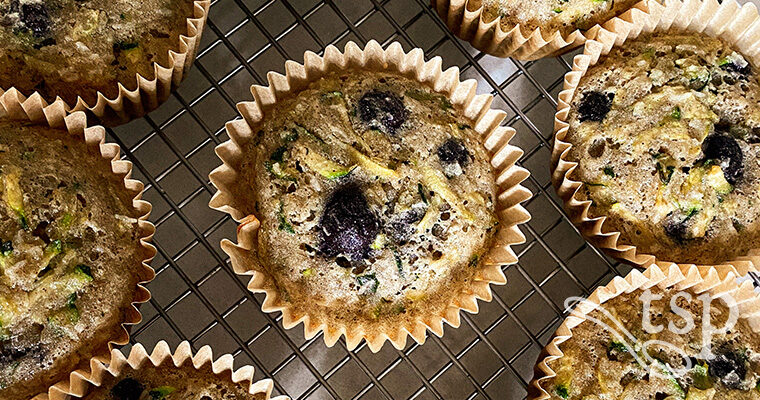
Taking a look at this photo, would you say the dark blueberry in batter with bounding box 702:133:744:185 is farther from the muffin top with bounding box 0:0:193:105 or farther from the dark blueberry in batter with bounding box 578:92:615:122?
the muffin top with bounding box 0:0:193:105

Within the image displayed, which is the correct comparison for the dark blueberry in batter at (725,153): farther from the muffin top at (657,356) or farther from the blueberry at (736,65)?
the muffin top at (657,356)

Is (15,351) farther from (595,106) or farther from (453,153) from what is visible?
(595,106)

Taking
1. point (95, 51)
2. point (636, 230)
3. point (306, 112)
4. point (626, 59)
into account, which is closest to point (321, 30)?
point (306, 112)

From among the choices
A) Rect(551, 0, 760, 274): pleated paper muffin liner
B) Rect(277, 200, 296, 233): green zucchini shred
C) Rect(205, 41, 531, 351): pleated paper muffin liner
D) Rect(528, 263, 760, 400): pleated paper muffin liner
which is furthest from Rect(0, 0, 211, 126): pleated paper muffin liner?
Rect(528, 263, 760, 400): pleated paper muffin liner

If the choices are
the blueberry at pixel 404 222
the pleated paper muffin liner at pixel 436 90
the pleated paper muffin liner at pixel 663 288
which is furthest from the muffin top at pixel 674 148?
the blueberry at pixel 404 222

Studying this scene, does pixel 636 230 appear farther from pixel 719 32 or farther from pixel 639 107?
pixel 719 32
